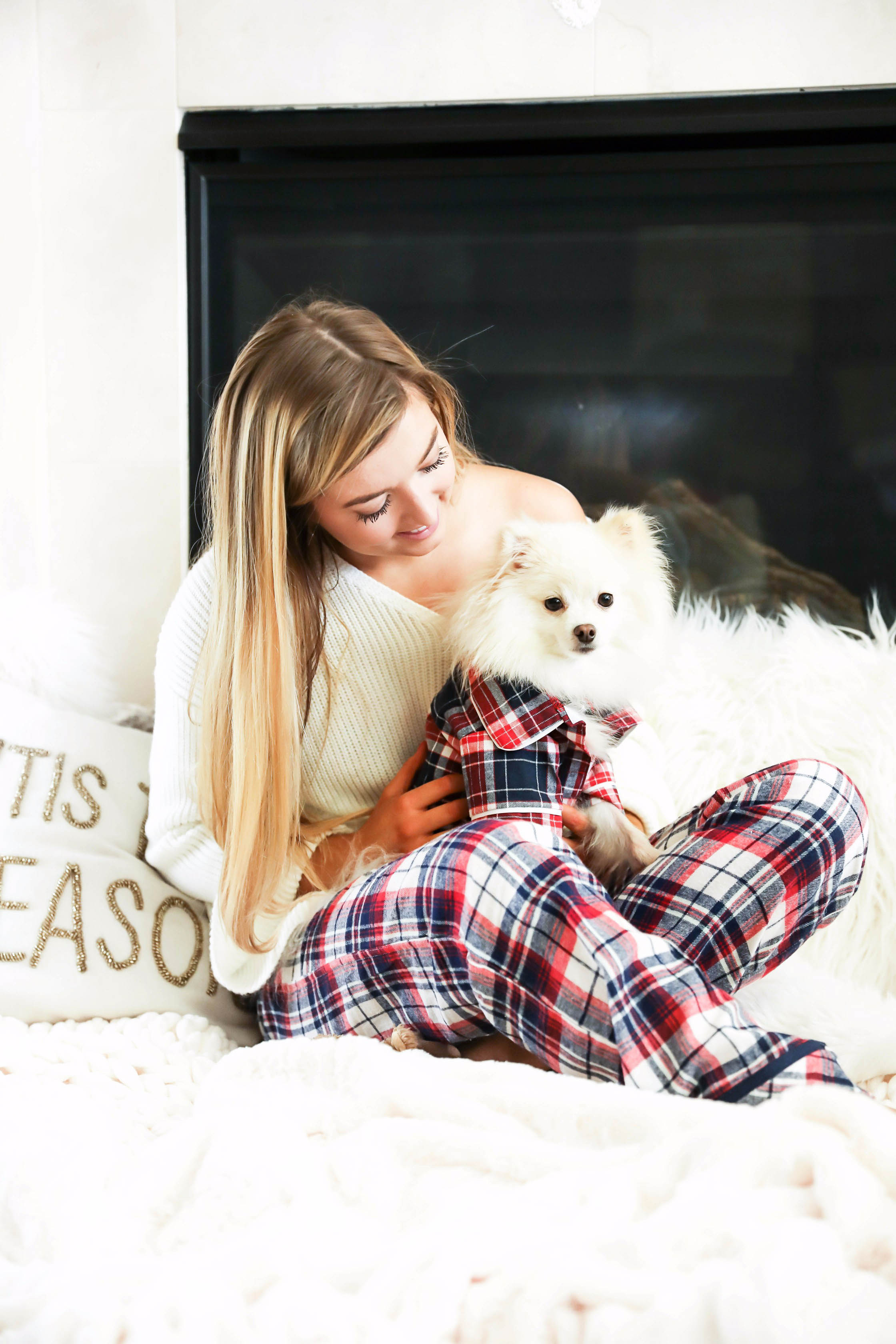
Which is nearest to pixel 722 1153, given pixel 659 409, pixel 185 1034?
pixel 185 1034

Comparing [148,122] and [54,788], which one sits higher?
[148,122]

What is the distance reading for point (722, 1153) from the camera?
2.09 feet

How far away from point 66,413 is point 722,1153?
5.99 ft

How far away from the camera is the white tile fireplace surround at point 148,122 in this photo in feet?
5.45

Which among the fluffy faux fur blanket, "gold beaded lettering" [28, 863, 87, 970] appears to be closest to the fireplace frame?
"gold beaded lettering" [28, 863, 87, 970]

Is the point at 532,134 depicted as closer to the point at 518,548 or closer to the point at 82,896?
the point at 518,548

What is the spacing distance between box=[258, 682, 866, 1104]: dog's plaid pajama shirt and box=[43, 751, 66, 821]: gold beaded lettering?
0.41 metres

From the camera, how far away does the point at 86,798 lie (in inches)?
52.5

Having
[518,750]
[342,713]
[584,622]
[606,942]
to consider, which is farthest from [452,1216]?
[342,713]

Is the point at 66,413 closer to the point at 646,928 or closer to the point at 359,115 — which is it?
the point at 359,115

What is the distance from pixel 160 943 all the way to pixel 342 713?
0.41 meters

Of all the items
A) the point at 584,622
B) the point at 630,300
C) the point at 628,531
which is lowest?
the point at 584,622

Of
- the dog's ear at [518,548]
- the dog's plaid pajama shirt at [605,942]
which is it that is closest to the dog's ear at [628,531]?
the dog's ear at [518,548]

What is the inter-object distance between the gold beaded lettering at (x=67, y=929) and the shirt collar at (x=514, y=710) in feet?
2.03
